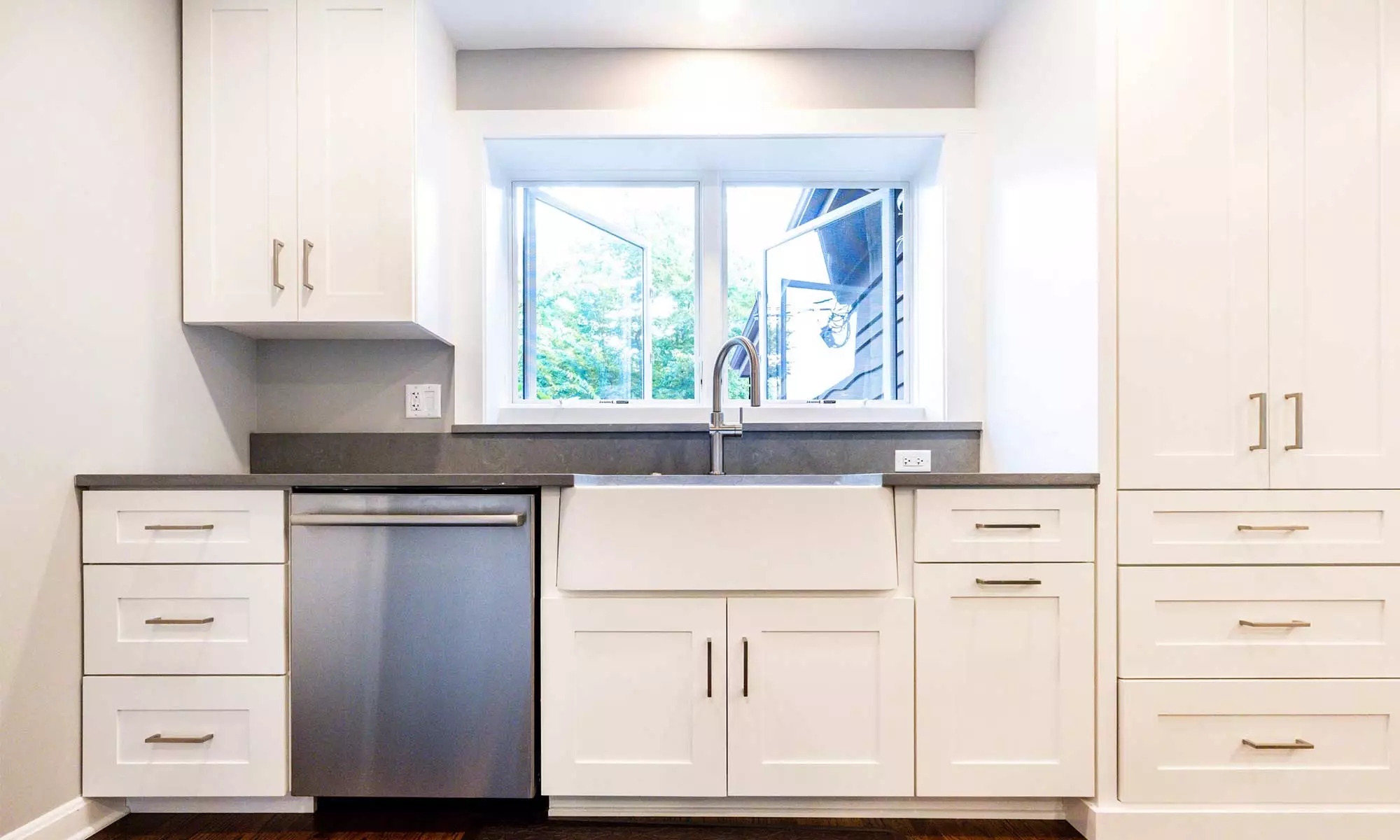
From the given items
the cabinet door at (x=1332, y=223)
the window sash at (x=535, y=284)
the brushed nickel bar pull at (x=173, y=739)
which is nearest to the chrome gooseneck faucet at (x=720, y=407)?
the window sash at (x=535, y=284)

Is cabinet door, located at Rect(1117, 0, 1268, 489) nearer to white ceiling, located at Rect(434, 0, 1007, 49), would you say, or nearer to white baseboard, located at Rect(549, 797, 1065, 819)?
white ceiling, located at Rect(434, 0, 1007, 49)

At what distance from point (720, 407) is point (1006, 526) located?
88 centimetres

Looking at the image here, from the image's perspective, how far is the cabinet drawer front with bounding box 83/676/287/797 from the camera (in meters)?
1.66

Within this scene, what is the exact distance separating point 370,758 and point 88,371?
3.41ft

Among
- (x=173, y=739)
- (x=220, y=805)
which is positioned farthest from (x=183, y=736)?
(x=220, y=805)

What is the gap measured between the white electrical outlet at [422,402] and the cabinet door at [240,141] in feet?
1.49

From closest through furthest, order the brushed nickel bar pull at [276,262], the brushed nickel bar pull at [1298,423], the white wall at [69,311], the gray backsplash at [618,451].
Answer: the white wall at [69,311] < the brushed nickel bar pull at [1298,423] < the brushed nickel bar pull at [276,262] < the gray backsplash at [618,451]

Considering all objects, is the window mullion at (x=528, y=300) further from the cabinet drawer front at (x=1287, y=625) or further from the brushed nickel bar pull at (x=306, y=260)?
the cabinet drawer front at (x=1287, y=625)

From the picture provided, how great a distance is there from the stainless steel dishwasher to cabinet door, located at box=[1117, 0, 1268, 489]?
4.54 ft

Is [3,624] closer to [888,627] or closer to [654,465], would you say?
[654,465]

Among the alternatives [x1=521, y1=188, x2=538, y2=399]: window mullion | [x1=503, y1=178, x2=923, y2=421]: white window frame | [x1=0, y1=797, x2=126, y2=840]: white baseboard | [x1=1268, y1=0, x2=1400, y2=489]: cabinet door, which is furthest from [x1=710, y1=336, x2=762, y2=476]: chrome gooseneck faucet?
[x1=0, y1=797, x2=126, y2=840]: white baseboard

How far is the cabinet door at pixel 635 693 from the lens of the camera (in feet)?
5.50

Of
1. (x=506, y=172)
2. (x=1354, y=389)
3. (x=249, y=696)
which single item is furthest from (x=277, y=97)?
(x=1354, y=389)

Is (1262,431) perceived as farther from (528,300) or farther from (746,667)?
(528,300)
